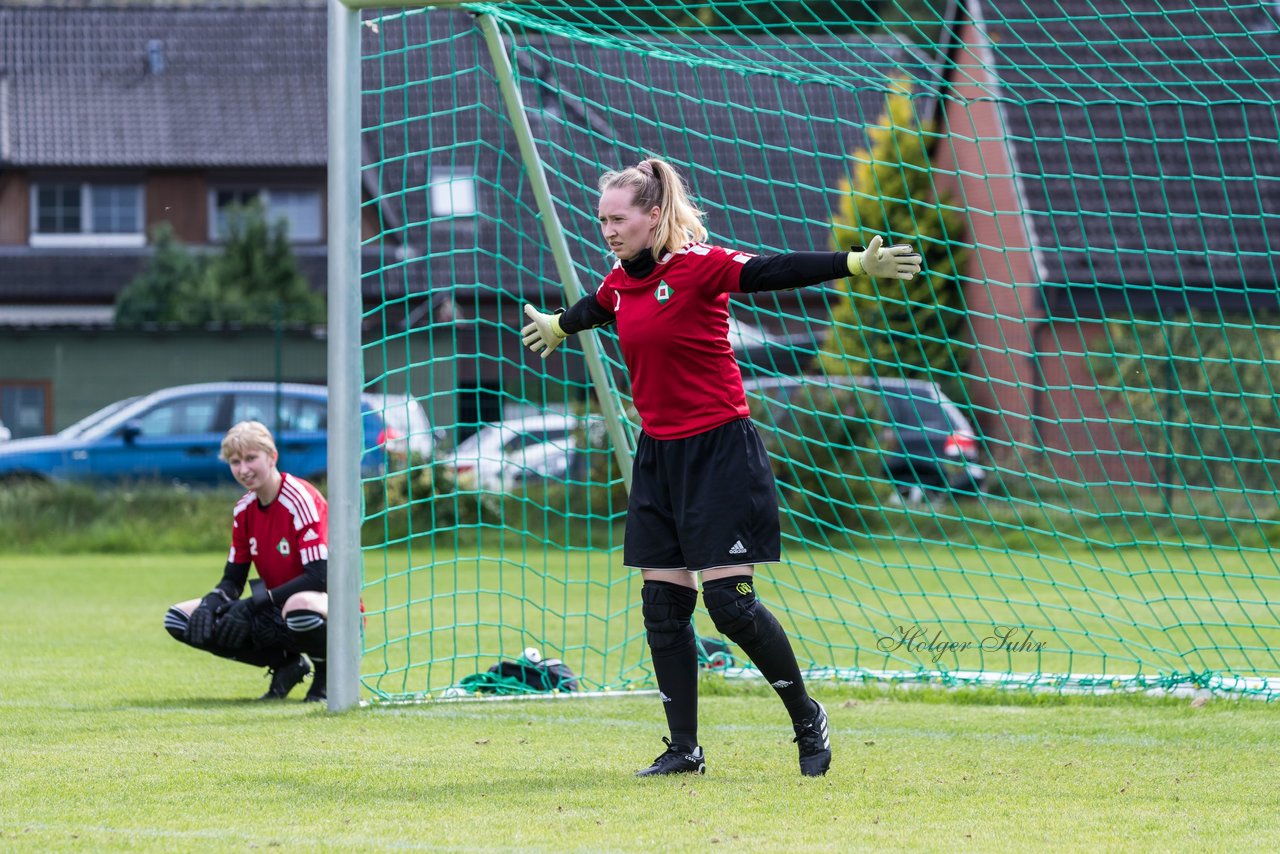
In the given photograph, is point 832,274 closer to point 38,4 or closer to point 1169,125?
point 1169,125

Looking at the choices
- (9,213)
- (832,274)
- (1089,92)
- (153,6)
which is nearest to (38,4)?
(153,6)

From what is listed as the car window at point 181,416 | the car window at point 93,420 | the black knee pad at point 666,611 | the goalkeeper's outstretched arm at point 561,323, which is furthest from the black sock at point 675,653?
the car window at point 93,420

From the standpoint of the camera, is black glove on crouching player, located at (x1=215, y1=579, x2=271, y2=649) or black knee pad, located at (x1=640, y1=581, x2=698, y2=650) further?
black glove on crouching player, located at (x1=215, y1=579, x2=271, y2=649)

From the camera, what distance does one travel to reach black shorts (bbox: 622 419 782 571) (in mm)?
4371

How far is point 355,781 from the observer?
14.5 feet

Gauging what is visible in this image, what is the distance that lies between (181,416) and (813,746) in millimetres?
11683

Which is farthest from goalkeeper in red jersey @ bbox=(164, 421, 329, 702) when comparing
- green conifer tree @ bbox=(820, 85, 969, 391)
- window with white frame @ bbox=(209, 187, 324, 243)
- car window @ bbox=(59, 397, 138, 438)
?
window with white frame @ bbox=(209, 187, 324, 243)

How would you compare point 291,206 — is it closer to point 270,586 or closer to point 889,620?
point 889,620

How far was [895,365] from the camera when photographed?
7359 mm

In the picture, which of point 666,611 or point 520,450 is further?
point 520,450

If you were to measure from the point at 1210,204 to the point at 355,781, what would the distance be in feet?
52.3

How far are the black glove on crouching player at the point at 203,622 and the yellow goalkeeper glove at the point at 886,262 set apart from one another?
311cm

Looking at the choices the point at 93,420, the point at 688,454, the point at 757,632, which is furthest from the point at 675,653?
the point at 93,420

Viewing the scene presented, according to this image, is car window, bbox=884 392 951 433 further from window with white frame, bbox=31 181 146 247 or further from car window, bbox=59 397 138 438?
window with white frame, bbox=31 181 146 247
